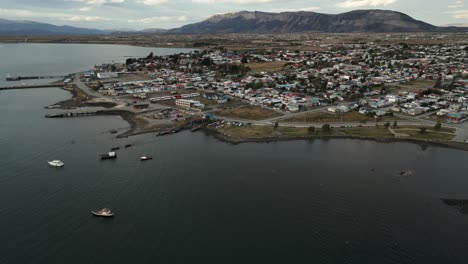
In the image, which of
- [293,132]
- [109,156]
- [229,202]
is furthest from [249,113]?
[229,202]

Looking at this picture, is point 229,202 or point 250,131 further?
point 250,131

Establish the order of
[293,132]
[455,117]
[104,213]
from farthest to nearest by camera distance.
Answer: [455,117], [293,132], [104,213]

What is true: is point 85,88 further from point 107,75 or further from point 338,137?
point 338,137

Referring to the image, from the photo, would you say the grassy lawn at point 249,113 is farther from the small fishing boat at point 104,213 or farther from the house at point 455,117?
the small fishing boat at point 104,213

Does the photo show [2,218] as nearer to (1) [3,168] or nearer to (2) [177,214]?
(1) [3,168]

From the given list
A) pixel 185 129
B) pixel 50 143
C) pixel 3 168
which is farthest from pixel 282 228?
pixel 50 143

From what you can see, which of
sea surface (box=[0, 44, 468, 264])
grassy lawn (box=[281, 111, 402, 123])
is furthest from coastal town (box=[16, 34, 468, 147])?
sea surface (box=[0, 44, 468, 264])
